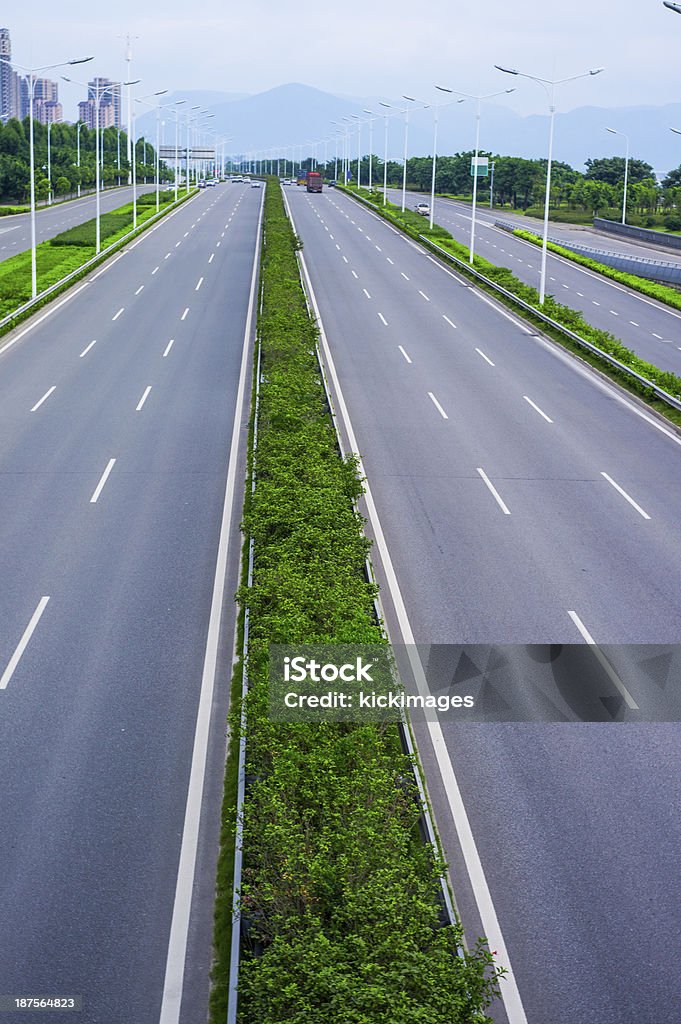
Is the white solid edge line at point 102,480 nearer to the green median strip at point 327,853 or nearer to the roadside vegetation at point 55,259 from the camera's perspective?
the green median strip at point 327,853

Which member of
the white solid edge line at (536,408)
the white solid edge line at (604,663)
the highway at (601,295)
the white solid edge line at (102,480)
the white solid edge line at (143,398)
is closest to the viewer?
the white solid edge line at (604,663)

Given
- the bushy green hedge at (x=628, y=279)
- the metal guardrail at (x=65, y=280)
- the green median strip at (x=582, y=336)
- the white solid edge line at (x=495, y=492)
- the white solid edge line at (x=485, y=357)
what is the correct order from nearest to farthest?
1. the white solid edge line at (x=495, y=492)
2. the green median strip at (x=582, y=336)
3. the white solid edge line at (x=485, y=357)
4. the metal guardrail at (x=65, y=280)
5. the bushy green hedge at (x=628, y=279)

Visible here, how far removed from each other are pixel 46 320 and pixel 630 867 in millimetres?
31758

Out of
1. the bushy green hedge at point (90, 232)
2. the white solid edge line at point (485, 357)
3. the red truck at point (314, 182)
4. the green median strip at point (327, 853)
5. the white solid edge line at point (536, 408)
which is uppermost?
the red truck at point (314, 182)

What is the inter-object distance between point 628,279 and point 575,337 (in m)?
21.3

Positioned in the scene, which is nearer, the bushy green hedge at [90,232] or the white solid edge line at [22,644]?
the white solid edge line at [22,644]

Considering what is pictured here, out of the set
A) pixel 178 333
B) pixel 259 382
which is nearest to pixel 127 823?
pixel 259 382

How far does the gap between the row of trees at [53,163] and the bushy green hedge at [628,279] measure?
1981 inches

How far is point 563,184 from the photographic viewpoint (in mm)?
124375

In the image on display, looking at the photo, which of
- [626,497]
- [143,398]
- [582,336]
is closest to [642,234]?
[582,336]

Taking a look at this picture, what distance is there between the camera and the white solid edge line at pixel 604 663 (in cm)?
1320

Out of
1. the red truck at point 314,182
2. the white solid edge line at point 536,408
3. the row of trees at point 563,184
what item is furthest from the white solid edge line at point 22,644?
the red truck at point 314,182

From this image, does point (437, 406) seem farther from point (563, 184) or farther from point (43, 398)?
point (563, 184)

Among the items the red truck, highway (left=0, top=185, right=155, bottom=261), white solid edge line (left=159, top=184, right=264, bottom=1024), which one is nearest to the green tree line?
the red truck
